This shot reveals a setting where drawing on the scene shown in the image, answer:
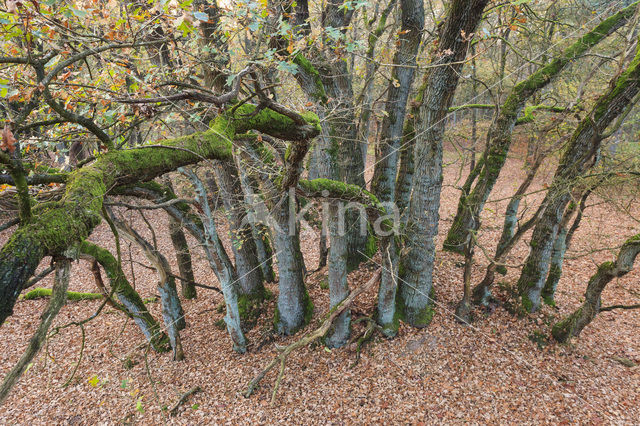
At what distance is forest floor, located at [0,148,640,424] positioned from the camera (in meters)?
4.91

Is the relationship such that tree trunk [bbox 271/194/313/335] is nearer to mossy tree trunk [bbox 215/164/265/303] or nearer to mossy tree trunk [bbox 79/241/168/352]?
mossy tree trunk [bbox 215/164/265/303]

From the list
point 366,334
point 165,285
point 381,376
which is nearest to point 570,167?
point 366,334

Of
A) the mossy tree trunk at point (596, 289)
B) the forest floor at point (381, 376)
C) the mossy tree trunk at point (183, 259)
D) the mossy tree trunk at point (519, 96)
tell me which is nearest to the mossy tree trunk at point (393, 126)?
the forest floor at point (381, 376)

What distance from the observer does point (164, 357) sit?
21.9 ft

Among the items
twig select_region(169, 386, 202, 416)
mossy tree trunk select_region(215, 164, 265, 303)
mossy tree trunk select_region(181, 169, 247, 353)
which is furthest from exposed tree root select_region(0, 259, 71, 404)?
mossy tree trunk select_region(215, 164, 265, 303)

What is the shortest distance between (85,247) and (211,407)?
3.68 metres

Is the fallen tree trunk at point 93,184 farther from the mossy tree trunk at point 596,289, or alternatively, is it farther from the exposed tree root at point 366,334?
the mossy tree trunk at point 596,289

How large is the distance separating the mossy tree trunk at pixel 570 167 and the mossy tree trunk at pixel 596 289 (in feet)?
2.03

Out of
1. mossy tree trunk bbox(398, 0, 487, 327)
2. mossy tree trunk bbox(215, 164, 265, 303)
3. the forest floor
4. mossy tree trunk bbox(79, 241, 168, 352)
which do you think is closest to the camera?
mossy tree trunk bbox(398, 0, 487, 327)

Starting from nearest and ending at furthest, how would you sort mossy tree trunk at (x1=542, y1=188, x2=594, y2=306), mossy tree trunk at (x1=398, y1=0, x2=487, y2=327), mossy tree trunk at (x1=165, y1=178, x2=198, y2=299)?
mossy tree trunk at (x1=398, y1=0, x2=487, y2=327) < mossy tree trunk at (x1=542, y1=188, x2=594, y2=306) < mossy tree trunk at (x1=165, y1=178, x2=198, y2=299)

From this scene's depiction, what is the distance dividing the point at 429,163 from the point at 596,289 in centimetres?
347

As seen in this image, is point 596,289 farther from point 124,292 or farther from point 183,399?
point 124,292

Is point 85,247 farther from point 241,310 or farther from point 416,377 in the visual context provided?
point 416,377

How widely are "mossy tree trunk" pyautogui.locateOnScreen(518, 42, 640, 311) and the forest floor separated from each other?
15.4 inches
